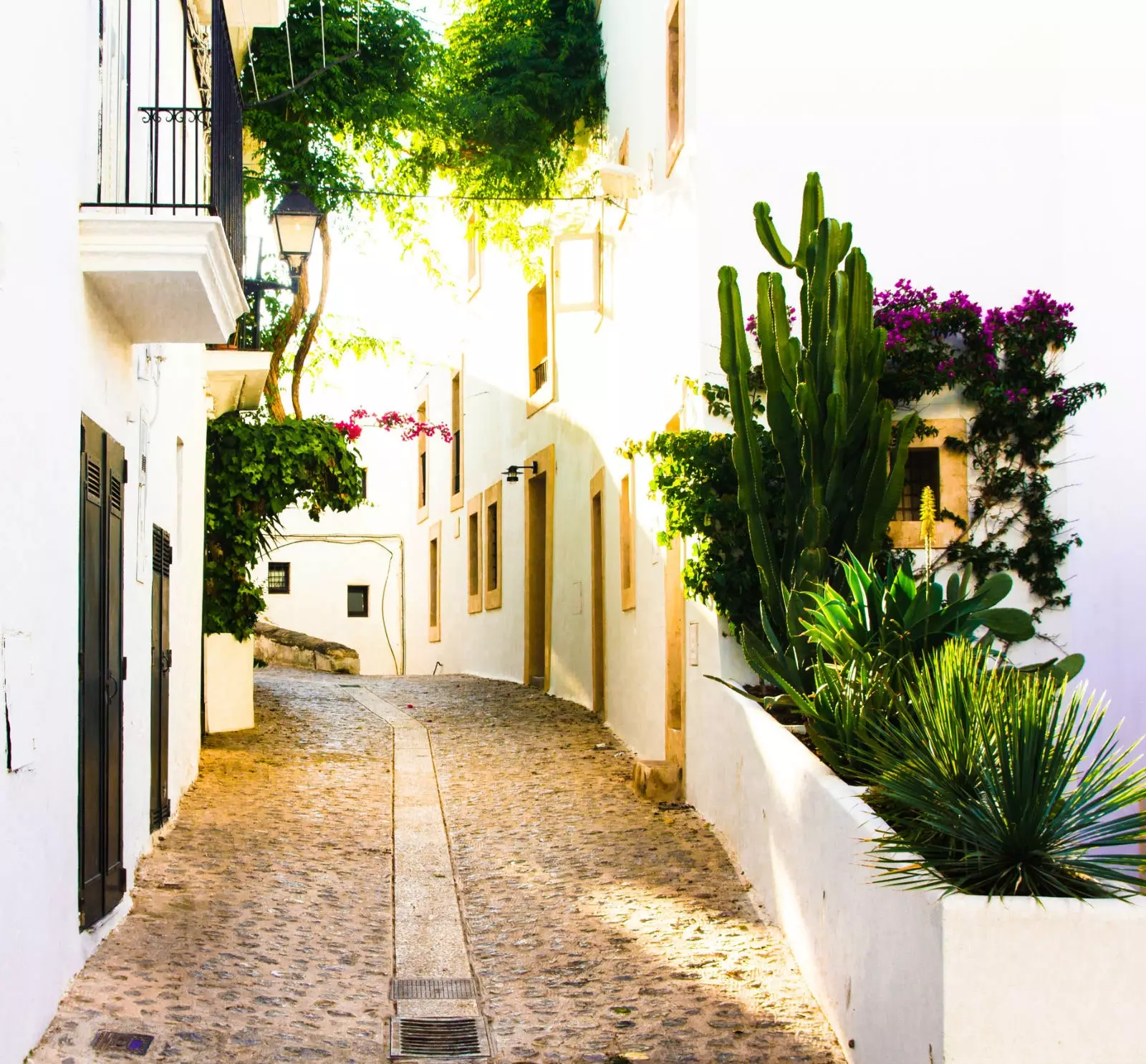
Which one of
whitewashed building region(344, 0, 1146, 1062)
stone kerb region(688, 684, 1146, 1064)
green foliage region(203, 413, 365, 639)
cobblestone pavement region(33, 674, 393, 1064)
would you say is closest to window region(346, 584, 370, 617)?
green foliage region(203, 413, 365, 639)

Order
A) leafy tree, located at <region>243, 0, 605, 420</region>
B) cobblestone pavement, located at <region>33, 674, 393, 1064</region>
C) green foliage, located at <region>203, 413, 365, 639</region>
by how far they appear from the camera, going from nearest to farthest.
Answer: cobblestone pavement, located at <region>33, 674, 393, 1064</region> → green foliage, located at <region>203, 413, 365, 639</region> → leafy tree, located at <region>243, 0, 605, 420</region>

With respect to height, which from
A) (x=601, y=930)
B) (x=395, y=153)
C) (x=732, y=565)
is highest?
(x=395, y=153)

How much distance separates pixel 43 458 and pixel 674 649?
5975 mm

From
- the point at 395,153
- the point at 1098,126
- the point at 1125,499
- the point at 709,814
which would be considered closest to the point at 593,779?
the point at 709,814

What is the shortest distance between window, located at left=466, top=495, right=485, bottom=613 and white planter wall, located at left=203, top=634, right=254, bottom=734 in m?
8.15

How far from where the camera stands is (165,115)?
8633 mm

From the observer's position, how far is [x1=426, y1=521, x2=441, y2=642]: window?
24.6m

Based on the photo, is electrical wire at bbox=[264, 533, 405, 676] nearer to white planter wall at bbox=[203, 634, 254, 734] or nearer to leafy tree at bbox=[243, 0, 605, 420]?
leafy tree at bbox=[243, 0, 605, 420]

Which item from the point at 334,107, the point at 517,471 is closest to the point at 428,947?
the point at 334,107

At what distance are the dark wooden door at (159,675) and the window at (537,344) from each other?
27.6ft

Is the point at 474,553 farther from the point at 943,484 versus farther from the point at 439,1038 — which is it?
the point at 439,1038

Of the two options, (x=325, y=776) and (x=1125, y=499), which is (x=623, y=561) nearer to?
(x=325, y=776)

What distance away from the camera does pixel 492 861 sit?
861 centimetres

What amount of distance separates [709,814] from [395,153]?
932 cm
